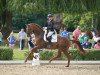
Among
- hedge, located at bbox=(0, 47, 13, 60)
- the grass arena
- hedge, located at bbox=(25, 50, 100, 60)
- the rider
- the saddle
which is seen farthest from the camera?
hedge, located at bbox=(25, 50, 100, 60)

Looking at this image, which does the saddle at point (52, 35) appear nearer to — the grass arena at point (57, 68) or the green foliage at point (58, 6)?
the grass arena at point (57, 68)

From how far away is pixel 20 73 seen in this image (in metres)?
16.0

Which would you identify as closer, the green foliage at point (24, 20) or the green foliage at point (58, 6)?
the green foliage at point (58, 6)

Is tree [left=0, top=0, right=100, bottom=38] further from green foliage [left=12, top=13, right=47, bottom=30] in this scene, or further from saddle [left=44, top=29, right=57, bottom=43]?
green foliage [left=12, top=13, right=47, bottom=30]

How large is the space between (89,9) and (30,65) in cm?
1550

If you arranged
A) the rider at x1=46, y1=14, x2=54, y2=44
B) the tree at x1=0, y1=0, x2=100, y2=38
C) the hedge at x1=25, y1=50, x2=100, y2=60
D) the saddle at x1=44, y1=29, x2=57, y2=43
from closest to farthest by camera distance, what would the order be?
the rider at x1=46, y1=14, x2=54, y2=44 → the saddle at x1=44, y1=29, x2=57, y2=43 → the hedge at x1=25, y1=50, x2=100, y2=60 → the tree at x1=0, y1=0, x2=100, y2=38

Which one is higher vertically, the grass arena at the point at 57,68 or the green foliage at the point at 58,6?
the green foliage at the point at 58,6

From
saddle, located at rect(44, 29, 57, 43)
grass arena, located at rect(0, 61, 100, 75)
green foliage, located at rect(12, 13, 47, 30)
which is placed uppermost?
saddle, located at rect(44, 29, 57, 43)

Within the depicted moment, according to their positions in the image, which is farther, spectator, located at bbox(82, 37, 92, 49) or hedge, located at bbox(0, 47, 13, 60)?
spectator, located at bbox(82, 37, 92, 49)

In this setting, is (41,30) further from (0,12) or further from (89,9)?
(0,12)

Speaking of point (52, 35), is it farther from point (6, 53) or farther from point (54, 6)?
point (54, 6)

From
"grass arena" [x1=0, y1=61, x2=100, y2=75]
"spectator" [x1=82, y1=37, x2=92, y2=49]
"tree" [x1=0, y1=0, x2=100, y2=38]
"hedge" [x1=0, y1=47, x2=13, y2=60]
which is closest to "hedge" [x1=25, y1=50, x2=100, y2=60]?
"hedge" [x1=0, y1=47, x2=13, y2=60]

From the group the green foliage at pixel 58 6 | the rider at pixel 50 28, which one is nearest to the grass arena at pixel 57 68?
the rider at pixel 50 28

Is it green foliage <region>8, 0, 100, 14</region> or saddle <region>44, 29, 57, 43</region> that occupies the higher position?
green foliage <region>8, 0, 100, 14</region>
